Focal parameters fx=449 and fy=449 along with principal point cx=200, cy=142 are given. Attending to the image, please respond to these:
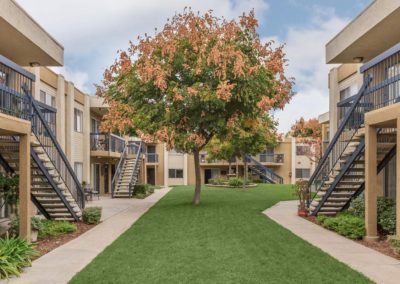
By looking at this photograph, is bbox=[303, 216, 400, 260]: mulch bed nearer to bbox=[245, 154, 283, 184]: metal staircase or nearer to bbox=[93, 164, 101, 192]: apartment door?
bbox=[93, 164, 101, 192]: apartment door

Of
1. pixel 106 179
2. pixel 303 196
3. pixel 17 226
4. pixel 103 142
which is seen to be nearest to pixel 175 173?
pixel 106 179

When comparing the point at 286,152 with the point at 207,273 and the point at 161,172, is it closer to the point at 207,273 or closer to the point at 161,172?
the point at 161,172

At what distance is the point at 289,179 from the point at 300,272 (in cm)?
4322

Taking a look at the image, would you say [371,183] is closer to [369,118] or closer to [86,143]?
[369,118]

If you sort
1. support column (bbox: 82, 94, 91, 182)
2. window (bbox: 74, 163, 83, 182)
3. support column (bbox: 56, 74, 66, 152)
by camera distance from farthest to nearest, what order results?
support column (bbox: 82, 94, 91, 182), window (bbox: 74, 163, 83, 182), support column (bbox: 56, 74, 66, 152)

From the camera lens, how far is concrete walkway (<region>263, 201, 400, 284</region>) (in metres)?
8.05

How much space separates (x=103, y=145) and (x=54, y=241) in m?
17.3

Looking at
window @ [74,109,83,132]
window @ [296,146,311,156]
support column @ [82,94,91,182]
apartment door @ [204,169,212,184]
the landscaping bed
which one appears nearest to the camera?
the landscaping bed

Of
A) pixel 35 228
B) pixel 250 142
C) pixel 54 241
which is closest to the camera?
pixel 35 228

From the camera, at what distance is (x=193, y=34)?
17891mm

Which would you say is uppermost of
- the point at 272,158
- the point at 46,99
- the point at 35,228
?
the point at 46,99

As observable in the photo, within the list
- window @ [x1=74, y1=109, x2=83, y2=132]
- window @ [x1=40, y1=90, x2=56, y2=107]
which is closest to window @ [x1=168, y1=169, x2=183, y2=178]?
window @ [x1=74, y1=109, x2=83, y2=132]

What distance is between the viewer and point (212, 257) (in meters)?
9.33

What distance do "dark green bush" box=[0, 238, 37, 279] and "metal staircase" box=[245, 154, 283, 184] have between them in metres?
39.2
